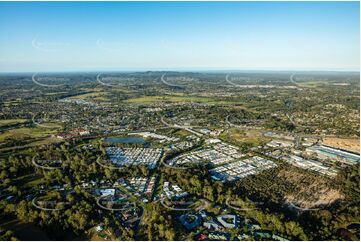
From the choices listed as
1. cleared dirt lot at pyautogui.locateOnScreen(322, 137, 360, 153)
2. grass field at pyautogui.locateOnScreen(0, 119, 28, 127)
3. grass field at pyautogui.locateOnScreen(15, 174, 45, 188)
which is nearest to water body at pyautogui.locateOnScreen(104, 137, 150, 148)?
grass field at pyautogui.locateOnScreen(15, 174, 45, 188)

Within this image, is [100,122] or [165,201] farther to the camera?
[100,122]

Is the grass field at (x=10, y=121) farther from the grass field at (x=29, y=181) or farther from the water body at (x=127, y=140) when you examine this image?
the grass field at (x=29, y=181)

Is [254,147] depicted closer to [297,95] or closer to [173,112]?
[173,112]

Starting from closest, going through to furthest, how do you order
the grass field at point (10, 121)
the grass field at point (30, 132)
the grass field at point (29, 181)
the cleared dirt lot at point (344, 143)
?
1. the grass field at point (29, 181)
2. the cleared dirt lot at point (344, 143)
3. the grass field at point (30, 132)
4. the grass field at point (10, 121)

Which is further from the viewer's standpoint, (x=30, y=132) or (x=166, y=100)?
(x=166, y=100)

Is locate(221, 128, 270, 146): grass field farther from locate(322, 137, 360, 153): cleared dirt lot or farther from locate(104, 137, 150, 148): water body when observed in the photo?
locate(104, 137, 150, 148): water body

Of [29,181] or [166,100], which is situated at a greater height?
[29,181]

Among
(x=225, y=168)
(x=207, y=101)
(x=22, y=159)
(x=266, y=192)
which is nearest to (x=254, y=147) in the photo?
(x=225, y=168)

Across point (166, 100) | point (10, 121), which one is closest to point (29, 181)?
point (10, 121)

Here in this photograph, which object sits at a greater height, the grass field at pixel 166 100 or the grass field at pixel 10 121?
the grass field at pixel 10 121

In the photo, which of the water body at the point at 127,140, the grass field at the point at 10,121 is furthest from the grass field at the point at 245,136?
the grass field at the point at 10,121

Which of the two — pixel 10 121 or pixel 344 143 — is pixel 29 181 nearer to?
pixel 10 121
